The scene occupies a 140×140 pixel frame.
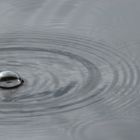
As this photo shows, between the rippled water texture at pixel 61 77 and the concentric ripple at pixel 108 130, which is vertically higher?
the rippled water texture at pixel 61 77

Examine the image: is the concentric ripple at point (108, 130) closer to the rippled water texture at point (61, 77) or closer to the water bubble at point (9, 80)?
the rippled water texture at point (61, 77)

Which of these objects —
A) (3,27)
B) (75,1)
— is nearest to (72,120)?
(3,27)

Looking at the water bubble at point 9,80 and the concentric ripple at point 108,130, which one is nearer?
the concentric ripple at point 108,130

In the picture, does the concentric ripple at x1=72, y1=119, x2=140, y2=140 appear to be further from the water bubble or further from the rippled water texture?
the water bubble

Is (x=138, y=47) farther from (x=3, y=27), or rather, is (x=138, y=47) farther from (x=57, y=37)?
(x=3, y=27)

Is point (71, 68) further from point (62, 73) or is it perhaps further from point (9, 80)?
point (9, 80)

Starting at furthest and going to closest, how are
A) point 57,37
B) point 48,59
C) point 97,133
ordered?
point 57,37
point 48,59
point 97,133

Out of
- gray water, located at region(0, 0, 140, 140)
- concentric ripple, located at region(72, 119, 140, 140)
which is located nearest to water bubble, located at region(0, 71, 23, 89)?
gray water, located at region(0, 0, 140, 140)

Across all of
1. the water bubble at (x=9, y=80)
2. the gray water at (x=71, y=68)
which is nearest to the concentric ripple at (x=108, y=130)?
the gray water at (x=71, y=68)
